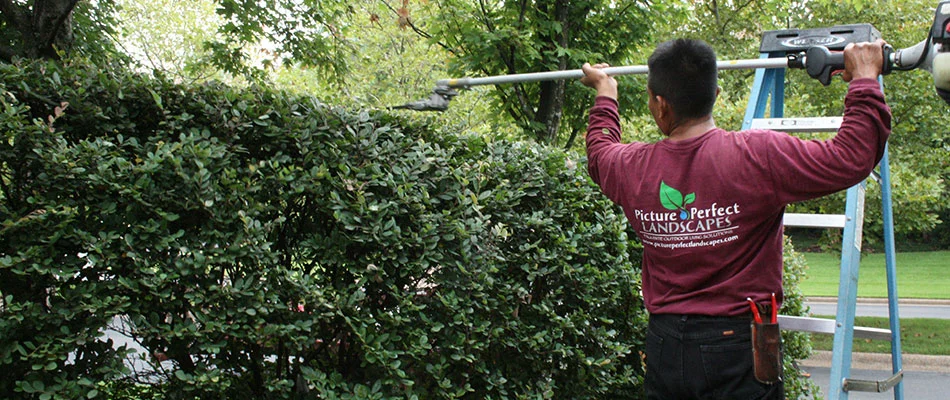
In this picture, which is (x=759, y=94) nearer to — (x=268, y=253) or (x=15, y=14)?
(x=268, y=253)

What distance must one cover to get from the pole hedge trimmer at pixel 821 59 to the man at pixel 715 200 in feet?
0.50

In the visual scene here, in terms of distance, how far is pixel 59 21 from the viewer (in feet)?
21.9

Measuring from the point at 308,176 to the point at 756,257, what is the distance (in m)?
1.76

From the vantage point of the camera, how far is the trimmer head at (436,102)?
140 inches

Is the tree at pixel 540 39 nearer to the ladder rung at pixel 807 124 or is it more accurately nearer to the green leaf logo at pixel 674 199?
the ladder rung at pixel 807 124

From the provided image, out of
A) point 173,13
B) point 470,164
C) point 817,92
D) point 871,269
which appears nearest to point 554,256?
point 470,164

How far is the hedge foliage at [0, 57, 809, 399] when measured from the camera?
2709 mm

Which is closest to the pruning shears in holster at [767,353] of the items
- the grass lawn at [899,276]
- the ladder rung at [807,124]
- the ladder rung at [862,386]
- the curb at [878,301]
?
the ladder rung at [862,386]

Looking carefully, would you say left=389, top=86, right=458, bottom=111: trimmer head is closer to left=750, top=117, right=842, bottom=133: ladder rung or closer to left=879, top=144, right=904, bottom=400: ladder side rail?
left=750, top=117, right=842, bottom=133: ladder rung

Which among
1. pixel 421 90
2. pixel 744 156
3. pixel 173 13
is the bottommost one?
pixel 744 156

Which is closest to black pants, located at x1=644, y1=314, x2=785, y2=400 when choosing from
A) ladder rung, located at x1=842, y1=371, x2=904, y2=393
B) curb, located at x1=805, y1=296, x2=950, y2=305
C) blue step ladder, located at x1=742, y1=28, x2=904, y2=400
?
blue step ladder, located at x1=742, y1=28, x2=904, y2=400

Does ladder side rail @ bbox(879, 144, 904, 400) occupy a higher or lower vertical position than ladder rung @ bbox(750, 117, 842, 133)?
lower

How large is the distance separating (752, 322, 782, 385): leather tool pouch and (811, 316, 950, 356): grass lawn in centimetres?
843

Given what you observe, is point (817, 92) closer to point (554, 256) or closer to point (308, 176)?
point (554, 256)
